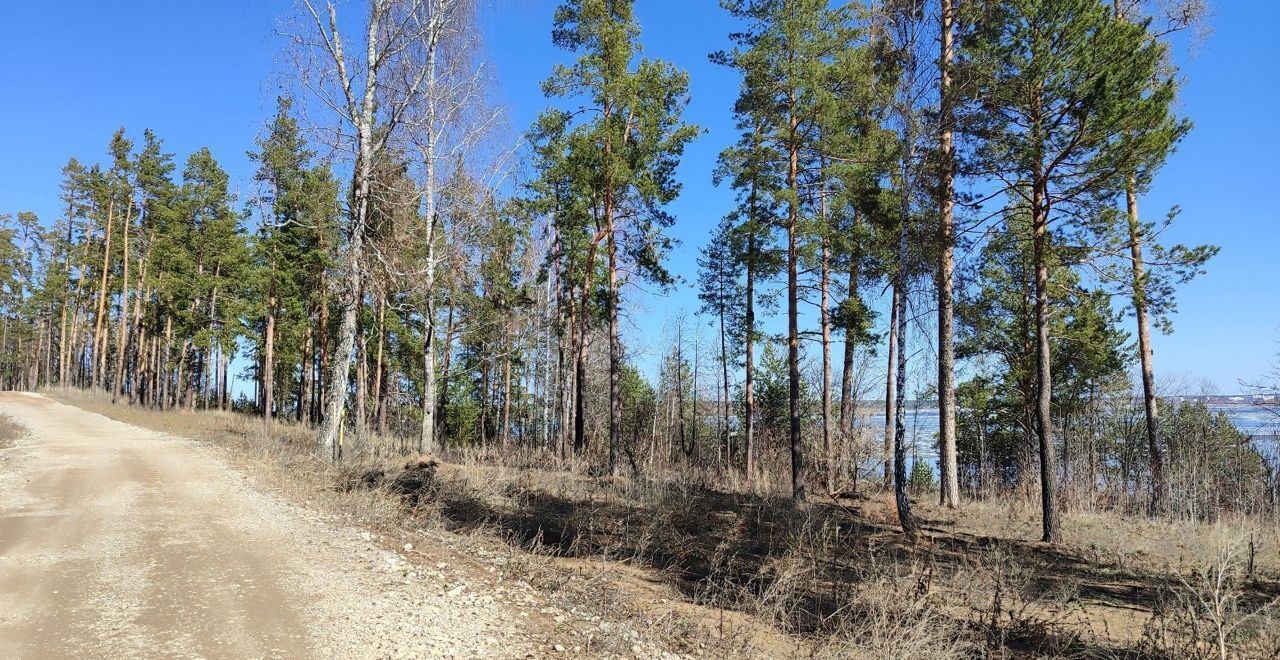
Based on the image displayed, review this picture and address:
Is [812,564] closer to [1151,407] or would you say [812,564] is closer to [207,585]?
[207,585]

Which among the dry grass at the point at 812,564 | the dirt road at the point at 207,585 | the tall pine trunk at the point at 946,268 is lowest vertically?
the dry grass at the point at 812,564

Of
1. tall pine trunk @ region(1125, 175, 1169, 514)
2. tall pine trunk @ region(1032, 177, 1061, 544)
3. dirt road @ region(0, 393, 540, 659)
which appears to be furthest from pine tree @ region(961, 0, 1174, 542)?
dirt road @ region(0, 393, 540, 659)

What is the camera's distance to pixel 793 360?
556 inches

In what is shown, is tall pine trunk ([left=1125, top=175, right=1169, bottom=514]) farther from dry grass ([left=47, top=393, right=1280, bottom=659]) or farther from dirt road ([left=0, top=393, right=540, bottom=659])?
dirt road ([left=0, top=393, right=540, bottom=659])

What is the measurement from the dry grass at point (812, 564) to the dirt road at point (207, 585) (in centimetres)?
101

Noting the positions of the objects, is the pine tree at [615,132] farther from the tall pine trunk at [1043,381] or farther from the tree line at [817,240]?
the tall pine trunk at [1043,381]

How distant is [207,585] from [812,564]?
595cm

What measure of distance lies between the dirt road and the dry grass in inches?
39.6

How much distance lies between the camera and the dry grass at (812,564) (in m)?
5.07

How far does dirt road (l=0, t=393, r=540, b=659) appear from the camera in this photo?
149 inches

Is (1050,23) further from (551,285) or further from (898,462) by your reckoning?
(551,285)

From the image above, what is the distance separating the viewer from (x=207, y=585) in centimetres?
465

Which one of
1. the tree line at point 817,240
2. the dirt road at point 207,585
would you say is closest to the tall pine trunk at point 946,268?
the tree line at point 817,240

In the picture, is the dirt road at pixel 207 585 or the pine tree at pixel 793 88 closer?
the dirt road at pixel 207 585
